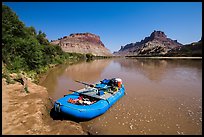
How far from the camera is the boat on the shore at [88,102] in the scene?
344 inches

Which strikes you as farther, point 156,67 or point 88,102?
point 156,67

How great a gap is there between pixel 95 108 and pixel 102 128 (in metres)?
1.21

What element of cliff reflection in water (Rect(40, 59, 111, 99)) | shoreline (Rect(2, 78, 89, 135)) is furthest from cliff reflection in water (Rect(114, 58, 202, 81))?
shoreline (Rect(2, 78, 89, 135))

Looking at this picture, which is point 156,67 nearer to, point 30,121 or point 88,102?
point 88,102

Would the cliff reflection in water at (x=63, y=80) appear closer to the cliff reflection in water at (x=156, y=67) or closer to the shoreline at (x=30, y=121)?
the shoreline at (x=30, y=121)

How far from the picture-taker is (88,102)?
32.6 feet

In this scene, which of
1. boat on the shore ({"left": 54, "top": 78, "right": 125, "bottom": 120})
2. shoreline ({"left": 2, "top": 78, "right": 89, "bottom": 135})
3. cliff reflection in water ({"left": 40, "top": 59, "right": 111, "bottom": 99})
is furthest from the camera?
cliff reflection in water ({"left": 40, "top": 59, "right": 111, "bottom": 99})

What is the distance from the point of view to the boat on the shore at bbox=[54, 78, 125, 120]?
28.6 feet

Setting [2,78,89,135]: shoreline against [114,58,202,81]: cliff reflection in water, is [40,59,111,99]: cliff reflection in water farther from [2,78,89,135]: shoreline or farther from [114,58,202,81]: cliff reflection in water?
[114,58,202,81]: cliff reflection in water

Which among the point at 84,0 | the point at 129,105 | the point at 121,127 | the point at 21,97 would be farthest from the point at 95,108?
the point at 84,0

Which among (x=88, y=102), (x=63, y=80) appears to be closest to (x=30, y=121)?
(x=88, y=102)

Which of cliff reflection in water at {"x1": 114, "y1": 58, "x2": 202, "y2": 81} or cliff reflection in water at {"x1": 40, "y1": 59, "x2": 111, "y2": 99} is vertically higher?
cliff reflection in water at {"x1": 40, "y1": 59, "x2": 111, "y2": 99}

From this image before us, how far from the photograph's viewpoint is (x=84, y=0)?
11461mm

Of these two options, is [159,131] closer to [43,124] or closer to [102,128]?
[102,128]
